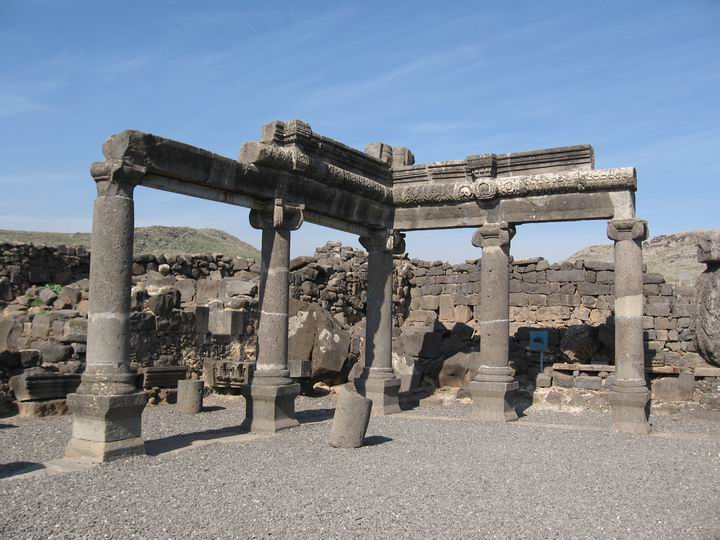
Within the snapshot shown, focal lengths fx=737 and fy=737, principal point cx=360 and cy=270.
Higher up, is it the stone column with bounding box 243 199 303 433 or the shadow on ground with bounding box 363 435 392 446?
the stone column with bounding box 243 199 303 433

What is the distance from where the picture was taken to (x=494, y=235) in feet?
41.8

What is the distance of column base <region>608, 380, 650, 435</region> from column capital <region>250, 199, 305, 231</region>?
558cm

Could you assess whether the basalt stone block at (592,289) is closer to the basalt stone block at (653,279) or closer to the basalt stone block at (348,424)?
the basalt stone block at (653,279)

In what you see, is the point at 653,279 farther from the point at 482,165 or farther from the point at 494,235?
the point at 482,165

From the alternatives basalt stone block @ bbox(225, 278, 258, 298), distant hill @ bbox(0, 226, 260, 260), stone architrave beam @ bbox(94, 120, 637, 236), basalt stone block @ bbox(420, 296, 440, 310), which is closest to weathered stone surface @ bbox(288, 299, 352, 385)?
basalt stone block @ bbox(225, 278, 258, 298)

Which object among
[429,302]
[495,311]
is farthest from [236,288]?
[429,302]

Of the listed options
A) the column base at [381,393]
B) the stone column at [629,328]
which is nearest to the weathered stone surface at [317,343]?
the column base at [381,393]

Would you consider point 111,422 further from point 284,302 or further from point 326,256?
point 326,256

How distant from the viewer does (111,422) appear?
8.09 metres

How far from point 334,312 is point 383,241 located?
579 centimetres

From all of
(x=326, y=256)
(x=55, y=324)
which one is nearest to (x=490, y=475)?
(x=55, y=324)

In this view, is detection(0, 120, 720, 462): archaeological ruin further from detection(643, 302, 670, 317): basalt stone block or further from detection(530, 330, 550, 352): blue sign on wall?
detection(530, 330, 550, 352): blue sign on wall

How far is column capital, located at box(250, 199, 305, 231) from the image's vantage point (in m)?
10.9

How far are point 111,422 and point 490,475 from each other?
4.15 meters
